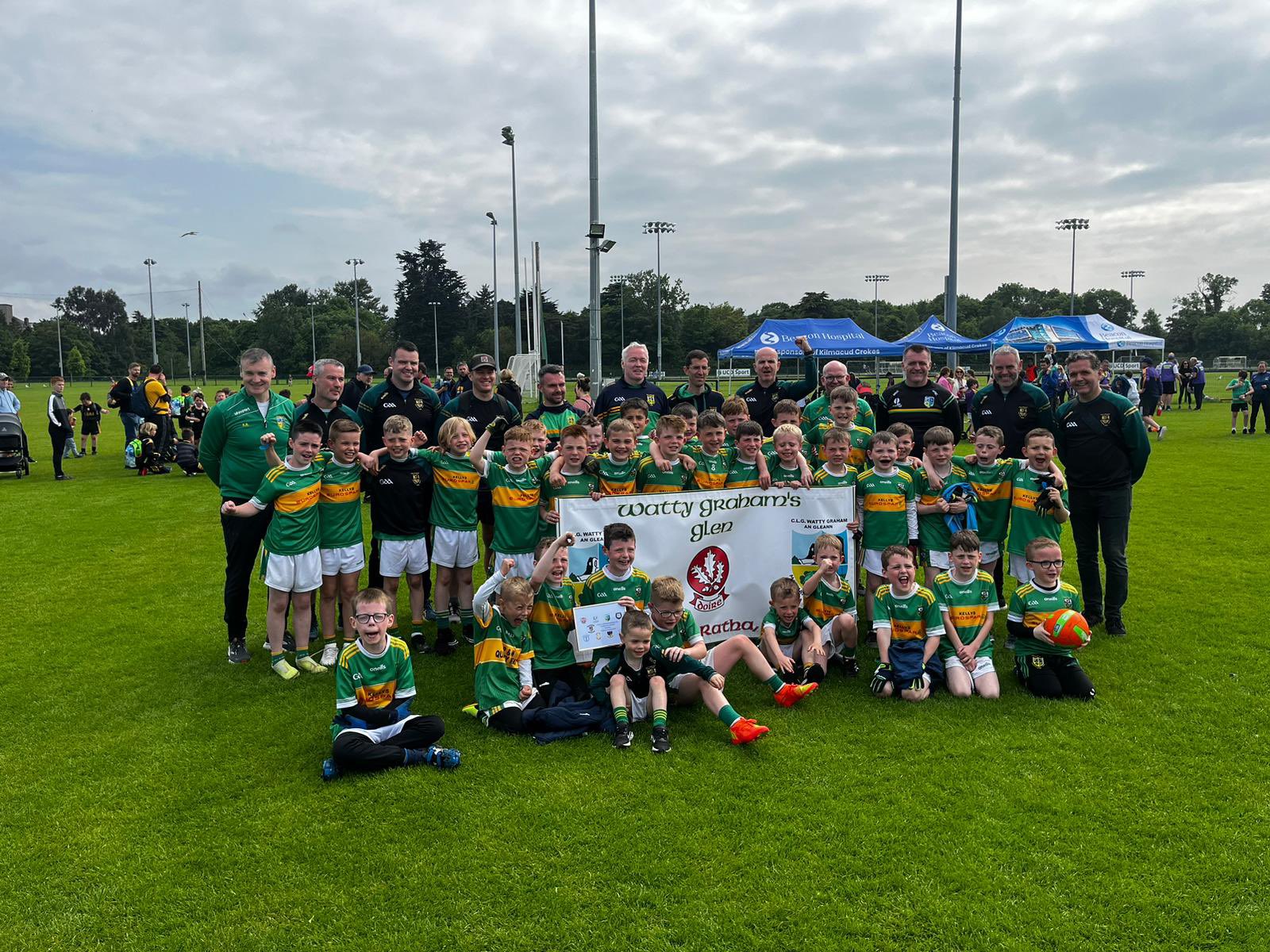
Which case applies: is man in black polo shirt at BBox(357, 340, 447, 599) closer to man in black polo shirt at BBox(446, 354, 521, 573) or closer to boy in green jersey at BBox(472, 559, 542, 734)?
man in black polo shirt at BBox(446, 354, 521, 573)

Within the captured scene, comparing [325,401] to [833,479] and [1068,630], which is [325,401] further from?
[1068,630]

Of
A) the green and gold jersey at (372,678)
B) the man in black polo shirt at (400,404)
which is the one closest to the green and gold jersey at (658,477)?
the man in black polo shirt at (400,404)

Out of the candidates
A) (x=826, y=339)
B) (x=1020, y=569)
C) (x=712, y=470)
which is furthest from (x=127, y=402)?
(x=826, y=339)

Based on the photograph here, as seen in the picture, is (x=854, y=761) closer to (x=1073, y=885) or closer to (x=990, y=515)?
(x=1073, y=885)

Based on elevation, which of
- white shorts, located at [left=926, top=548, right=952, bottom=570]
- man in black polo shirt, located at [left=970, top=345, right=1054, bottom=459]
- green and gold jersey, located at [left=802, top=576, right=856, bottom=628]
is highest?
man in black polo shirt, located at [left=970, top=345, right=1054, bottom=459]

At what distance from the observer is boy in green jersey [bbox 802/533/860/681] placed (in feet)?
19.8

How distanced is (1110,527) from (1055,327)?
27.2m

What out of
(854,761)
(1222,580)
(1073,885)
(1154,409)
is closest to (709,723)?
(854,761)

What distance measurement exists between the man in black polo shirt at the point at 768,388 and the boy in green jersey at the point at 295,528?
4038 millimetres

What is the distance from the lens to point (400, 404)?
7367 millimetres

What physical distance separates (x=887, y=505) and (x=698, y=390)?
2.94 m

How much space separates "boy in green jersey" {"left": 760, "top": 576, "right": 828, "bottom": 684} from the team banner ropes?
48 cm

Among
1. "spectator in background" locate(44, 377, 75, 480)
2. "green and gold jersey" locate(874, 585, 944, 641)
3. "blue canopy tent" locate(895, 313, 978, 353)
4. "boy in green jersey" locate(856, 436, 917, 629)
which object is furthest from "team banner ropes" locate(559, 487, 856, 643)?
"blue canopy tent" locate(895, 313, 978, 353)

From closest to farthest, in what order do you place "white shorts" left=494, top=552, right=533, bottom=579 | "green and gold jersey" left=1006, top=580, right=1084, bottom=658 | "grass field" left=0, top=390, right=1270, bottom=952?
"grass field" left=0, top=390, right=1270, bottom=952, "green and gold jersey" left=1006, top=580, right=1084, bottom=658, "white shorts" left=494, top=552, right=533, bottom=579
